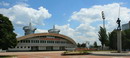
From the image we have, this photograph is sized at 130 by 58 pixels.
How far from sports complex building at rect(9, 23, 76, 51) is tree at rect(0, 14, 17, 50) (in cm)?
3598

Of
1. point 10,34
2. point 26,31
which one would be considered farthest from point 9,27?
point 26,31

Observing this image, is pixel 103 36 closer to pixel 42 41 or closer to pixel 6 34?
pixel 42 41

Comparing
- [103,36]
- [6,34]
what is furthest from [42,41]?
[6,34]

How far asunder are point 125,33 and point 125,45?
4.92 meters

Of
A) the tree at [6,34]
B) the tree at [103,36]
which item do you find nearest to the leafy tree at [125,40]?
the tree at [103,36]

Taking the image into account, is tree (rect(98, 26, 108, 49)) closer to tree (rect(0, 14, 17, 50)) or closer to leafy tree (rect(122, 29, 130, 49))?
leafy tree (rect(122, 29, 130, 49))

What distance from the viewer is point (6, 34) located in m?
38.6

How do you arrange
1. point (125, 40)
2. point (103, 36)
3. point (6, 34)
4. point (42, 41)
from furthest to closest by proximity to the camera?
point (42, 41), point (103, 36), point (125, 40), point (6, 34)

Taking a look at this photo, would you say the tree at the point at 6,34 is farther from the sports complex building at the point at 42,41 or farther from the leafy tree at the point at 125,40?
the leafy tree at the point at 125,40

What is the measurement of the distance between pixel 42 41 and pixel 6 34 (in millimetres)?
44015

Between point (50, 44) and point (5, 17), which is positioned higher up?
point (5, 17)

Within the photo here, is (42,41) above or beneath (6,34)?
beneath

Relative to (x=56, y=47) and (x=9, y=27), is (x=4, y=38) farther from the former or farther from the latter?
(x=56, y=47)

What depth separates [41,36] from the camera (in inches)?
3216
